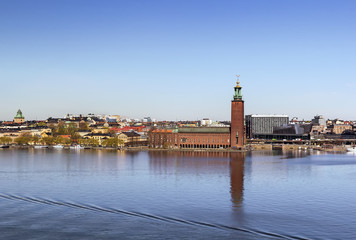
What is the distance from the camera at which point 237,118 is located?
76.2 metres

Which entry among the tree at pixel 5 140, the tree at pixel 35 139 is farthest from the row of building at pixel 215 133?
the tree at pixel 5 140

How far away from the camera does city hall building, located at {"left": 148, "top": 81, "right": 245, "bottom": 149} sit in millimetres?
76438

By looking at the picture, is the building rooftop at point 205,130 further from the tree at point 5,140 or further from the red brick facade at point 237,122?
the tree at point 5,140

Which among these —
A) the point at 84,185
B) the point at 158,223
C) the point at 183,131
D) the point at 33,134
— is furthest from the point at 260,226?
the point at 33,134

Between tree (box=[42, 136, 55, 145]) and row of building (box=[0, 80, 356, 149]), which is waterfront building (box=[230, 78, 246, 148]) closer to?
row of building (box=[0, 80, 356, 149])

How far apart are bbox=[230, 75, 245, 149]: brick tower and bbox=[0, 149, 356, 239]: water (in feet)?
125

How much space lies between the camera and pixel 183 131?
82688mm

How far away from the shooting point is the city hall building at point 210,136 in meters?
76.4

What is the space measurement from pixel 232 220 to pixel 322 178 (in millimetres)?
17566

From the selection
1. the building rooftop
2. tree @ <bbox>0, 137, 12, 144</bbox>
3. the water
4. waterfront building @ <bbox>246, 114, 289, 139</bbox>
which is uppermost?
waterfront building @ <bbox>246, 114, 289, 139</bbox>

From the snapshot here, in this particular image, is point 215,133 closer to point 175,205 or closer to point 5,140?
point 5,140

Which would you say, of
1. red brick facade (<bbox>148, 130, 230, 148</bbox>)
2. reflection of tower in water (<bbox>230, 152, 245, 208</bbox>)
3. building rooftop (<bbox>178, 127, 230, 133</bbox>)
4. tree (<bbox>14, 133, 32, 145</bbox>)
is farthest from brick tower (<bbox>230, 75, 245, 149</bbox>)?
tree (<bbox>14, 133, 32, 145</bbox>)

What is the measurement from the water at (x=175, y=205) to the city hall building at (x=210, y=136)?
3821cm

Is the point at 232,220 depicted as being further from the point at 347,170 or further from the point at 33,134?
the point at 33,134
